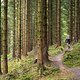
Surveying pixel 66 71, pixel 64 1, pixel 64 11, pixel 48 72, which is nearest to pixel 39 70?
pixel 48 72

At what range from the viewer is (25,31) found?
24484mm

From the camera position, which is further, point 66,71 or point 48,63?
point 48,63

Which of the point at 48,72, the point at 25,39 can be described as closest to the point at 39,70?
the point at 48,72

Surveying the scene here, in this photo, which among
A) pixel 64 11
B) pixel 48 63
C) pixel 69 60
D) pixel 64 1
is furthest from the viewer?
pixel 64 11

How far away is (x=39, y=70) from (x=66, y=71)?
5.11 feet

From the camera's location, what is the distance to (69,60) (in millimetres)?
16438

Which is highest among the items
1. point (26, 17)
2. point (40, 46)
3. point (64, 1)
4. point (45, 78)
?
point (64, 1)

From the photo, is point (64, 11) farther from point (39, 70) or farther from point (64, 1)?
point (39, 70)

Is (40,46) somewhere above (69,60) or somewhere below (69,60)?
above

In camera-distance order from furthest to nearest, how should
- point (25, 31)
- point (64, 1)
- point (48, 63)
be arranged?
1. point (64, 1)
2. point (25, 31)
3. point (48, 63)

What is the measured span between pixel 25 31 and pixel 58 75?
41.2ft

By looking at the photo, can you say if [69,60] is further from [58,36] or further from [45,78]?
[58,36]

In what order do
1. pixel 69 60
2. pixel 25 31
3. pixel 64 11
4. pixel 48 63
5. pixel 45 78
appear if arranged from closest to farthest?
pixel 45 78, pixel 48 63, pixel 69 60, pixel 25 31, pixel 64 11

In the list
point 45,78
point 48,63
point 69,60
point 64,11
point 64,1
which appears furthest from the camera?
point 64,11
